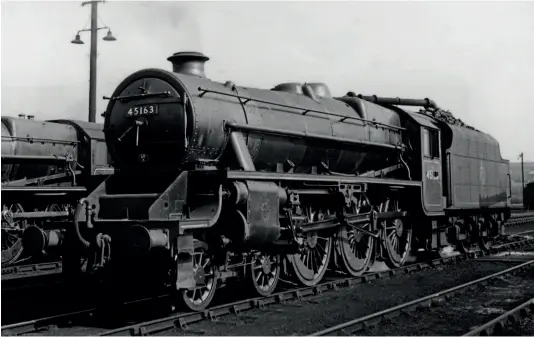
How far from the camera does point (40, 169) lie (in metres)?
13.9

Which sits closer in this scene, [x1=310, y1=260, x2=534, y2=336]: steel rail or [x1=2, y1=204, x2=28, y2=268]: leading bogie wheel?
[x1=310, y1=260, x2=534, y2=336]: steel rail

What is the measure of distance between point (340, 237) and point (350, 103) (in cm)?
292

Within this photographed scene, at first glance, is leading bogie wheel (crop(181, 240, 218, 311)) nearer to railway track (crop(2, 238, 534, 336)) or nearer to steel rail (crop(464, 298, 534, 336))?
railway track (crop(2, 238, 534, 336))

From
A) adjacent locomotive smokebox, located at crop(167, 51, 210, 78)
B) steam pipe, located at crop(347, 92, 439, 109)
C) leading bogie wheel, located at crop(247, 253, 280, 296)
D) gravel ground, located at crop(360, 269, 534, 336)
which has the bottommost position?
gravel ground, located at crop(360, 269, 534, 336)

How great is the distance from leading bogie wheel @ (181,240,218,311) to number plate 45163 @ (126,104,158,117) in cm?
196

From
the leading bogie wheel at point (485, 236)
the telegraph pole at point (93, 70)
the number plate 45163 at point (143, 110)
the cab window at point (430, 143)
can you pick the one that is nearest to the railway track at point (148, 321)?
the number plate 45163 at point (143, 110)

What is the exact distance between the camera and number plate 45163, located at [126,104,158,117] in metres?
8.29

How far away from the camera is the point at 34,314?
27.9ft

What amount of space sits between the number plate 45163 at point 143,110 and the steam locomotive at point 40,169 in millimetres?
3711

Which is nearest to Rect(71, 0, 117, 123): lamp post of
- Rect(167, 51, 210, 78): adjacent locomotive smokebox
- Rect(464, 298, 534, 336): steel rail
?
Rect(167, 51, 210, 78): adjacent locomotive smokebox

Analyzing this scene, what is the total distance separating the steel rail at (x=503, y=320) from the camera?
22.6ft

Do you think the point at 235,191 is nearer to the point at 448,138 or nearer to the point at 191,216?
the point at 191,216

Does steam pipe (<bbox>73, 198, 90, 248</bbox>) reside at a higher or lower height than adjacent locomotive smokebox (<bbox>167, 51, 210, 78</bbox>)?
lower

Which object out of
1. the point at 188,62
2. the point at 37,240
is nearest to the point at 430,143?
the point at 188,62
